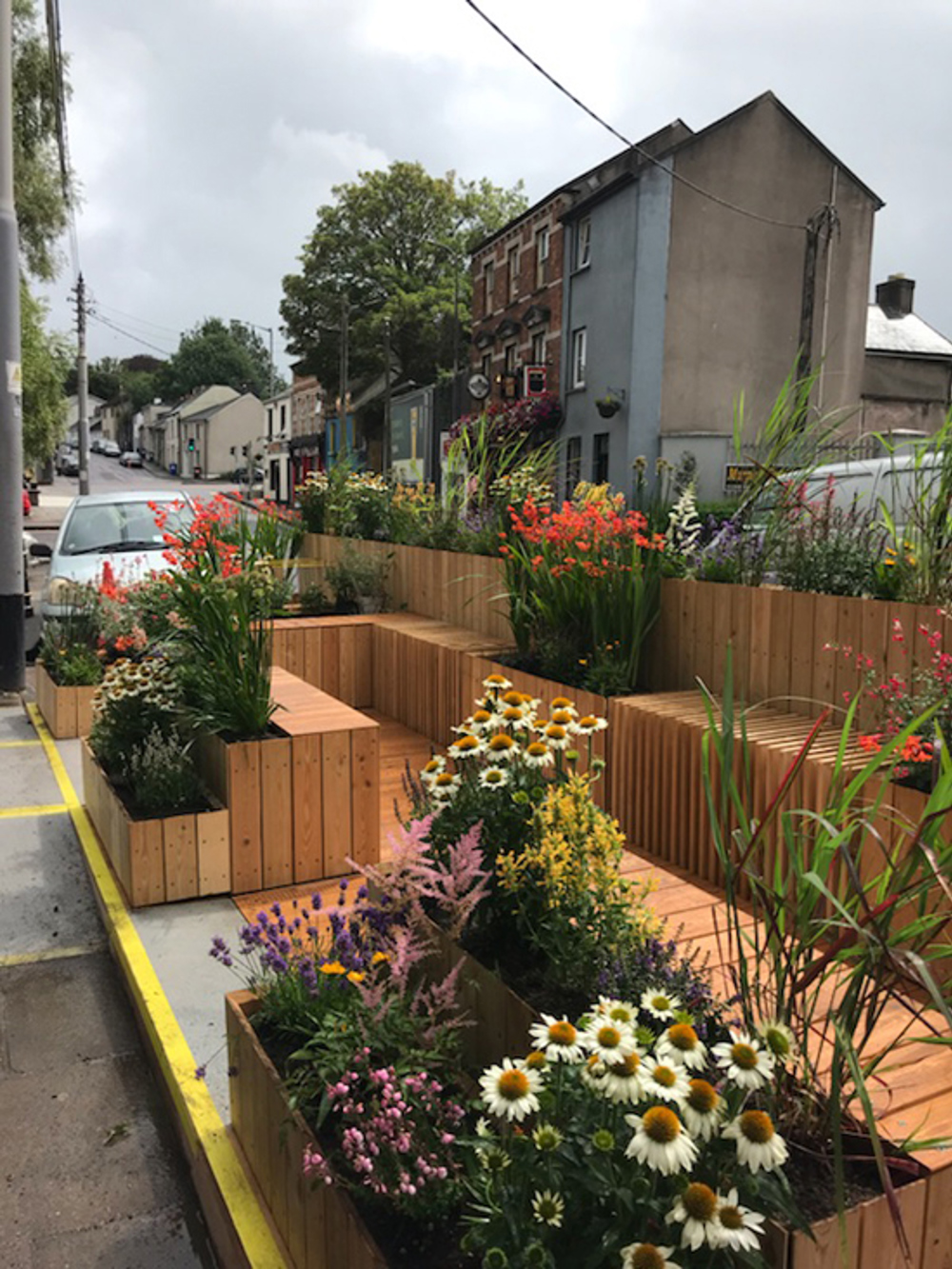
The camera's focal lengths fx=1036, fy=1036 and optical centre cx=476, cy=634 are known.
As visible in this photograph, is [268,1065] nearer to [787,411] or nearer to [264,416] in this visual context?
[787,411]

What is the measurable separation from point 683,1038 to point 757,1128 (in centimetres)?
17

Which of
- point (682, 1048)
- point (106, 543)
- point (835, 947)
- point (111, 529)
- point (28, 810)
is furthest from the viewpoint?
point (111, 529)

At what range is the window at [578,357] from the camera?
79.8 feet

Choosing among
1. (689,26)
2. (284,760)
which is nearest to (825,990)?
(284,760)

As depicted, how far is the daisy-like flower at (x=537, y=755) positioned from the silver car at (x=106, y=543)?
18.9 feet

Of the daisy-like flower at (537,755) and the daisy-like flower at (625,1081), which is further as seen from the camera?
the daisy-like flower at (537,755)

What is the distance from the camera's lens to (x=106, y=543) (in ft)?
Result: 28.9

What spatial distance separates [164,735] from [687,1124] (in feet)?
11.7

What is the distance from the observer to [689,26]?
7.18m

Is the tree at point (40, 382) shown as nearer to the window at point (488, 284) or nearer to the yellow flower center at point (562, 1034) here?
the window at point (488, 284)

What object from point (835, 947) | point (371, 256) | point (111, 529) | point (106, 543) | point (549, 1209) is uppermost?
point (371, 256)

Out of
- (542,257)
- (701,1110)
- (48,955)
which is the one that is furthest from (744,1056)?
(542,257)

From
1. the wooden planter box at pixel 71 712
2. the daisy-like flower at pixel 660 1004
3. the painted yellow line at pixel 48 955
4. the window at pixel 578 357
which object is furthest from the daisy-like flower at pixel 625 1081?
the window at pixel 578 357

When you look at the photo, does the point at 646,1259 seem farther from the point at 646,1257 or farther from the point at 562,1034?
the point at 562,1034
